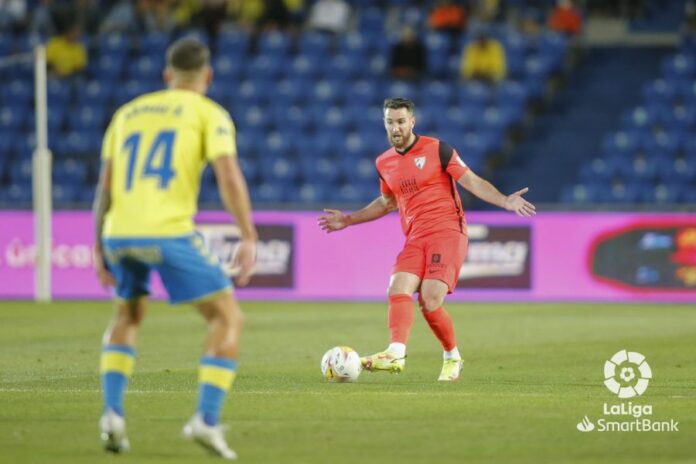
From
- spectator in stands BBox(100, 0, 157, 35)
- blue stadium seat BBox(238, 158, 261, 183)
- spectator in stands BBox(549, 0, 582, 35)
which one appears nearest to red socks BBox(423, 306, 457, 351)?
blue stadium seat BBox(238, 158, 261, 183)

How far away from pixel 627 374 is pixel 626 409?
2463mm

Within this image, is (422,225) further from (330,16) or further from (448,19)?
(330,16)

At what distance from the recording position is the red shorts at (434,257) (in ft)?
36.4

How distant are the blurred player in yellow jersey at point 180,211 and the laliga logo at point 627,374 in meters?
3.61

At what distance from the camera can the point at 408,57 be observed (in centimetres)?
2645

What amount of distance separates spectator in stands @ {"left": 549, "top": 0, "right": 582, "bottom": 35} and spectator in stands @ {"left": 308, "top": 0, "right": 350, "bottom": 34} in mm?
4100

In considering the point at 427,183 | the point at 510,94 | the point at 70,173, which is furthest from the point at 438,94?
the point at 427,183

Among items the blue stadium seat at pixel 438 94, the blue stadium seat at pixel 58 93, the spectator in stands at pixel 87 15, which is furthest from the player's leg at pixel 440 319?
the spectator in stands at pixel 87 15

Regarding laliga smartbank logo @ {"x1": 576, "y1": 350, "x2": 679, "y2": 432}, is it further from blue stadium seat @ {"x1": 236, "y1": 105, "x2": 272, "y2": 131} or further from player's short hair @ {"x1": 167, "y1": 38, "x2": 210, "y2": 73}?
blue stadium seat @ {"x1": 236, "y1": 105, "x2": 272, "y2": 131}

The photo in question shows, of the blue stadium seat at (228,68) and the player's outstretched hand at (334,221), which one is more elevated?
the blue stadium seat at (228,68)

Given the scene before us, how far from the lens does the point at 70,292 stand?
22562mm

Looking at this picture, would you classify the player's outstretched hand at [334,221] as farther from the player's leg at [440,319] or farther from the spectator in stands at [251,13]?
the spectator in stands at [251,13]

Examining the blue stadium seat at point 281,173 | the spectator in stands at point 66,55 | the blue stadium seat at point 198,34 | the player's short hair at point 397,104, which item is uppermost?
the blue stadium seat at point 198,34

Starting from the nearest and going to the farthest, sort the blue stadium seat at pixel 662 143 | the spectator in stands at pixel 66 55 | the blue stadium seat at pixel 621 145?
the blue stadium seat at pixel 662 143, the blue stadium seat at pixel 621 145, the spectator in stands at pixel 66 55
